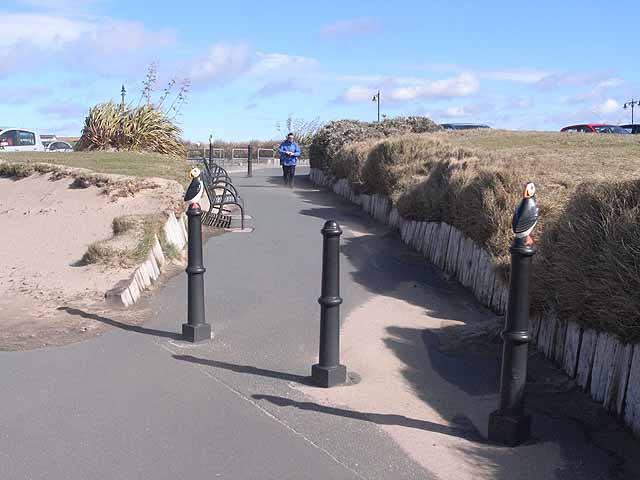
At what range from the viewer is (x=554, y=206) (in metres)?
8.75

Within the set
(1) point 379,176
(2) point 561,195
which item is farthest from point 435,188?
(1) point 379,176

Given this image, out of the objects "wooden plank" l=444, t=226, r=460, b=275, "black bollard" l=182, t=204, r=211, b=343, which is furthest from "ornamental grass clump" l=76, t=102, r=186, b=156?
"black bollard" l=182, t=204, r=211, b=343

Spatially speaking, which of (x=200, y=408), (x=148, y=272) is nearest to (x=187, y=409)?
(x=200, y=408)

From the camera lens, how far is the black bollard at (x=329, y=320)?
5770 millimetres

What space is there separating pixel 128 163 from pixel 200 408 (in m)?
10.7

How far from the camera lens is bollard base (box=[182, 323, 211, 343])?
23.1 feet

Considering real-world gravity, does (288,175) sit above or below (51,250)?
above

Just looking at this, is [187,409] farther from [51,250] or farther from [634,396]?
[51,250]

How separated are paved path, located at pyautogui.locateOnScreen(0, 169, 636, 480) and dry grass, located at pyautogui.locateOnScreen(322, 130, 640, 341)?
0.99m

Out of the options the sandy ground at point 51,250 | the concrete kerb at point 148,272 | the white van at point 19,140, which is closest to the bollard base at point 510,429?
the sandy ground at point 51,250

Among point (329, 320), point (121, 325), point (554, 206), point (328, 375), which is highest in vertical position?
point (554, 206)

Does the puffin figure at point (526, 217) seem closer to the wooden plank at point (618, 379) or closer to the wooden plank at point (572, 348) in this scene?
the wooden plank at point (618, 379)

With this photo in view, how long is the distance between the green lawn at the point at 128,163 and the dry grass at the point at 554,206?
3.92 meters

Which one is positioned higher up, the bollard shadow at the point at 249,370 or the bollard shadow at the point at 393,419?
the bollard shadow at the point at 393,419
